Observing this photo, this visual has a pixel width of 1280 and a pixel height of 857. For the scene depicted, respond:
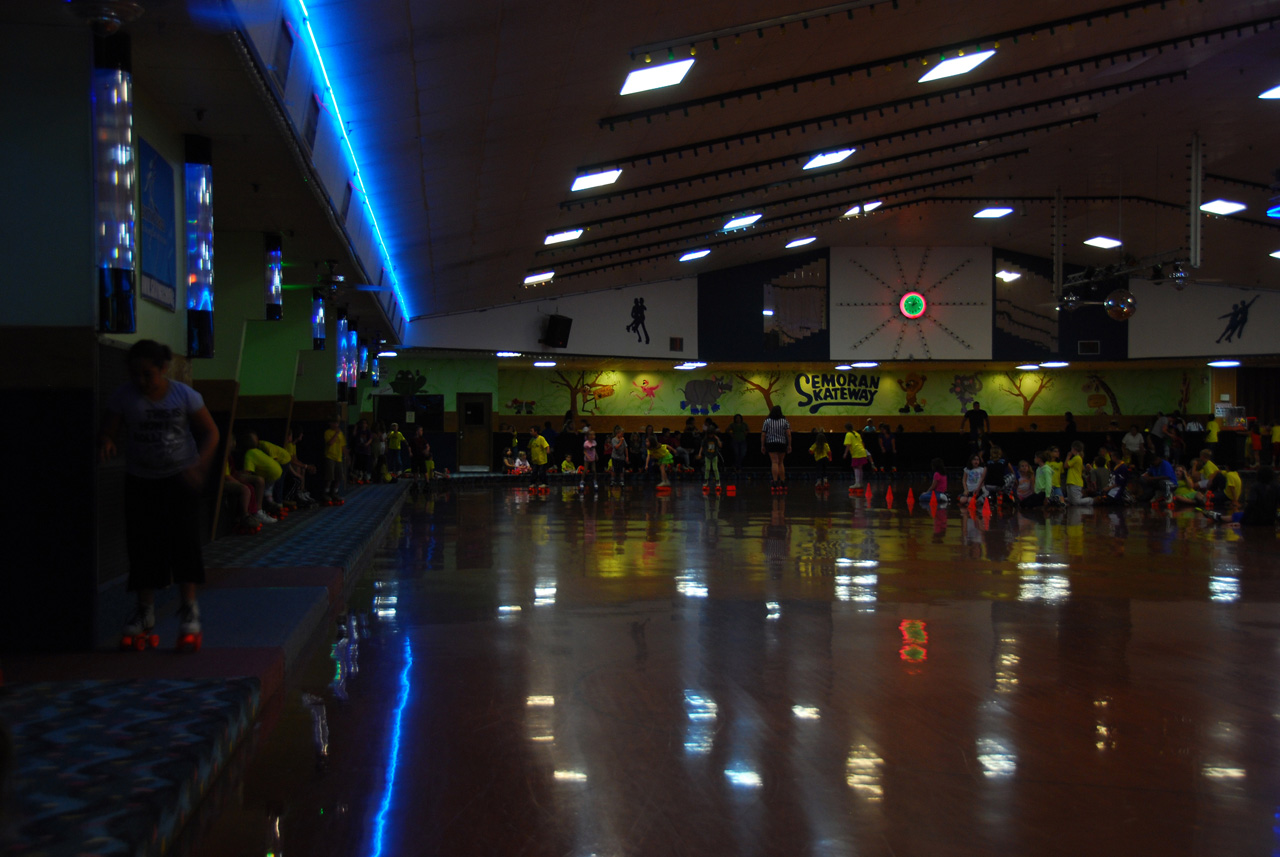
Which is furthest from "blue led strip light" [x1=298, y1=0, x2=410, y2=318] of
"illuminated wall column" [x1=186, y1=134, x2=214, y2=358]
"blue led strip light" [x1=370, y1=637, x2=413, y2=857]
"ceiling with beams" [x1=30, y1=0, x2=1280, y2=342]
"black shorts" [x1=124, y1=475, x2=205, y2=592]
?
"blue led strip light" [x1=370, y1=637, x2=413, y2=857]

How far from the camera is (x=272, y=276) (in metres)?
8.55

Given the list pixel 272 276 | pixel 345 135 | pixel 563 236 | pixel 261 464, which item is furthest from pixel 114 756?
pixel 563 236

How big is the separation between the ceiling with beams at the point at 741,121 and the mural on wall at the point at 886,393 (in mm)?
5778

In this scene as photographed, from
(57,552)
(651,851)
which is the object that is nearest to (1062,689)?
(651,851)

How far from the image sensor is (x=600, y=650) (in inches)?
172

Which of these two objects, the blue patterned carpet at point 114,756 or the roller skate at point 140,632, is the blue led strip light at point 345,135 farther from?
the blue patterned carpet at point 114,756

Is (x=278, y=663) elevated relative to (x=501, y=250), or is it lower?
lower

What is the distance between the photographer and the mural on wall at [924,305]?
23.5 metres

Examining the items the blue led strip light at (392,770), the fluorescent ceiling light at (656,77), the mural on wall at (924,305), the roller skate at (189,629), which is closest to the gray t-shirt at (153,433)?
the roller skate at (189,629)

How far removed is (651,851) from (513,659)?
2030mm

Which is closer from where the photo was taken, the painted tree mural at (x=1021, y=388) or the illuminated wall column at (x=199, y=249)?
the illuminated wall column at (x=199, y=249)

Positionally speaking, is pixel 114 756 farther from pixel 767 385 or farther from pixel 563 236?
pixel 767 385

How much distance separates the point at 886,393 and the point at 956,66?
53.7 feet

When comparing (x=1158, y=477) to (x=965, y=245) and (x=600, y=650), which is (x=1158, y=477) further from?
(x=600, y=650)
